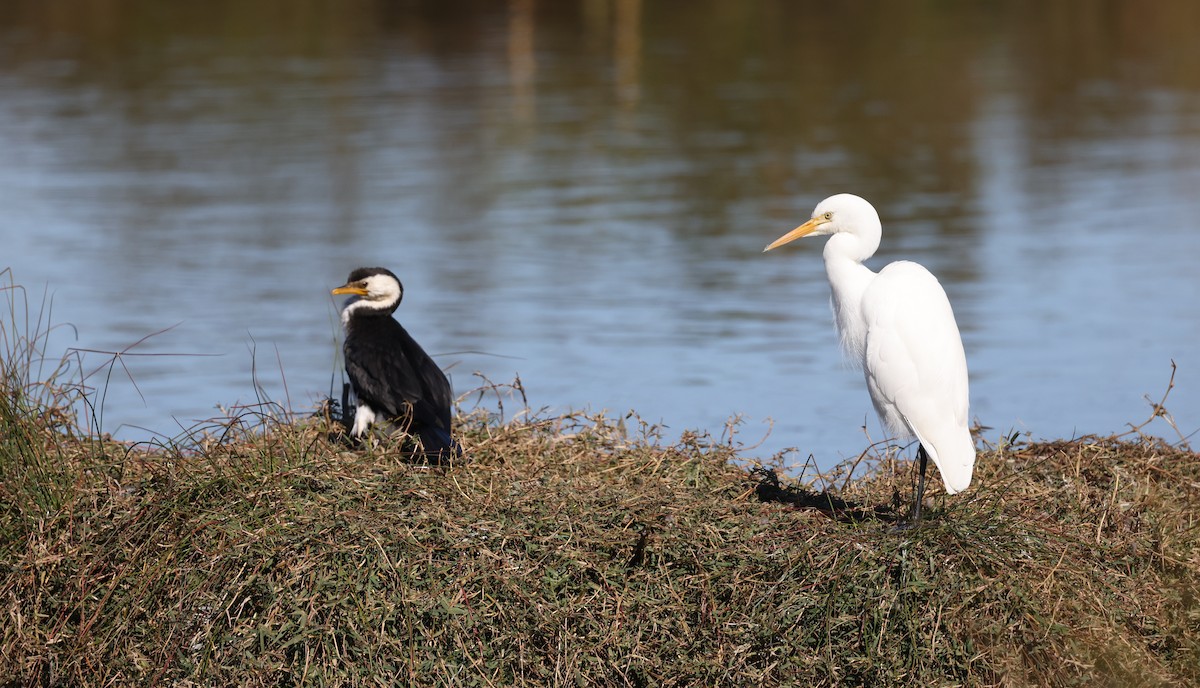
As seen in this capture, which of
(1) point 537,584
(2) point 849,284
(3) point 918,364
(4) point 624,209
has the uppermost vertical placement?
(2) point 849,284

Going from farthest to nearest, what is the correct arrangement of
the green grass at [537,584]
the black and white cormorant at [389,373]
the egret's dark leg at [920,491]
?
1. the black and white cormorant at [389,373]
2. the egret's dark leg at [920,491]
3. the green grass at [537,584]

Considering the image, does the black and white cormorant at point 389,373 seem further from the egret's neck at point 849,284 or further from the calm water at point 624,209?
the egret's neck at point 849,284

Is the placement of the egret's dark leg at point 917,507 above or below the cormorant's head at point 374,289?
below

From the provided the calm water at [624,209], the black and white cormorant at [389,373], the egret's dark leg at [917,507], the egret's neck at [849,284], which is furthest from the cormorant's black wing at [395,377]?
the egret's dark leg at [917,507]

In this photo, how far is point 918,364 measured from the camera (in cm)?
439

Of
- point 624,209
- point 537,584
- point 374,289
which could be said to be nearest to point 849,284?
point 537,584

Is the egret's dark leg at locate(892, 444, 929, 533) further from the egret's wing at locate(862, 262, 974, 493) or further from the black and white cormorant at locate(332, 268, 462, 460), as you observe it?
the black and white cormorant at locate(332, 268, 462, 460)

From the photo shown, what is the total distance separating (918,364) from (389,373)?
1.70 m

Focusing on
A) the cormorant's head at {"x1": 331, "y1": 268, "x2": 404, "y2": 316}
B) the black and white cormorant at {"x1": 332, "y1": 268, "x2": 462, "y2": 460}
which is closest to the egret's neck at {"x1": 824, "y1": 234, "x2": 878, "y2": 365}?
the black and white cormorant at {"x1": 332, "y1": 268, "x2": 462, "y2": 460}

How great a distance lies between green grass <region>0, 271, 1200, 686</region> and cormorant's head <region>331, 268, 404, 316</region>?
120cm

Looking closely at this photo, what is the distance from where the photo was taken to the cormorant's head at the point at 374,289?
17.8ft

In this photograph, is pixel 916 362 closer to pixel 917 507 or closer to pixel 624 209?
pixel 917 507

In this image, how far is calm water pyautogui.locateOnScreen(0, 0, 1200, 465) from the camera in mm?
7691

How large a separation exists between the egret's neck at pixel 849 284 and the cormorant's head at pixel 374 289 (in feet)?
5.22
